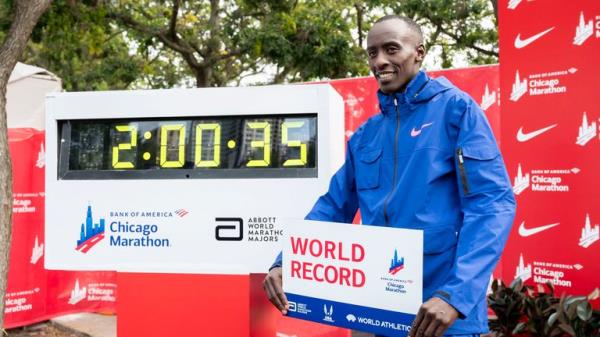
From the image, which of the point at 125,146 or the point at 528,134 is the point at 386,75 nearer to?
the point at 125,146

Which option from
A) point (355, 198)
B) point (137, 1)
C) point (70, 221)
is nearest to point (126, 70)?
point (137, 1)

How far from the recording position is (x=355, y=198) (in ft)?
7.88

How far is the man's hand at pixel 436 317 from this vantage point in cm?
173

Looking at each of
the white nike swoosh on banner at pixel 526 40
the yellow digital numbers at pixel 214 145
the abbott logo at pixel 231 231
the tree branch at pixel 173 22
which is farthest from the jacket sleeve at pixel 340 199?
the tree branch at pixel 173 22

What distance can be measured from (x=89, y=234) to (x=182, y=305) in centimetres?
67

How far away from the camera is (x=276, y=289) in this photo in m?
2.31

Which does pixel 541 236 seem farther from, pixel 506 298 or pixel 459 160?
pixel 459 160

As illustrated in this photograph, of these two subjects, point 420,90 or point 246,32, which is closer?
point 420,90

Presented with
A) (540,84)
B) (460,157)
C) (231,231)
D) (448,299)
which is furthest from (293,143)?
(540,84)

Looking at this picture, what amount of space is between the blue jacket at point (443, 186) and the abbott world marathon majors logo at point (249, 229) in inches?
39.2

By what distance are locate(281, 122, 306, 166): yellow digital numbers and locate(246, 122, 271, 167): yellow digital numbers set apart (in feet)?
0.25

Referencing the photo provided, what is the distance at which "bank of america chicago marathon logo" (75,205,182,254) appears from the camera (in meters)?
3.25

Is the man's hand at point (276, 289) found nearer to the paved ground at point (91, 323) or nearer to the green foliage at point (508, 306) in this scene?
the green foliage at point (508, 306)

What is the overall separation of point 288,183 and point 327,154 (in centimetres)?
24
